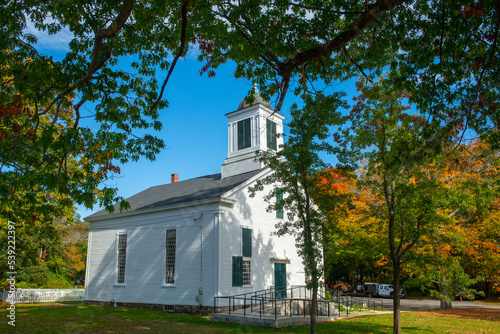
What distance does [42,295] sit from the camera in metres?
26.4

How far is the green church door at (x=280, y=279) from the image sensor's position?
69.5 ft

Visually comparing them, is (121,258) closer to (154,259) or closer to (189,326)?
(154,259)

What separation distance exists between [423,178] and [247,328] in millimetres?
8600

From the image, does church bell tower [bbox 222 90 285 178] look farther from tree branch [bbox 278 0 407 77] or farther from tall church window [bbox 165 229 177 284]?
tree branch [bbox 278 0 407 77]

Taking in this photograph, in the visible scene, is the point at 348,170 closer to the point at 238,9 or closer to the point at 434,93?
the point at 434,93

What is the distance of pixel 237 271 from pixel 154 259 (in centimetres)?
523

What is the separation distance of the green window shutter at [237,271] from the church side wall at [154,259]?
1.09 meters

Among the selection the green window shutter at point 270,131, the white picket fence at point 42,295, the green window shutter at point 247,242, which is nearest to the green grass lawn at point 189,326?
the green window shutter at point 247,242

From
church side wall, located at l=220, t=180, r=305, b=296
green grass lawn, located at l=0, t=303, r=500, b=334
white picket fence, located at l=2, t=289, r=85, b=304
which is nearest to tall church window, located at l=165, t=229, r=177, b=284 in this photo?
green grass lawn, located at l=0, t=303, r=500, b=334

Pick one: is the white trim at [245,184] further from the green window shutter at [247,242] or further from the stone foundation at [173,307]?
the stone foundation at [173,307]

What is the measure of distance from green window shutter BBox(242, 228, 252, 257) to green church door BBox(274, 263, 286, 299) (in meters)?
2.53

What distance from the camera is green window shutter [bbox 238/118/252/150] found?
24.6m

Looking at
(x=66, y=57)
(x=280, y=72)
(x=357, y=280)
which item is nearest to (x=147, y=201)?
(x=66, y=57)


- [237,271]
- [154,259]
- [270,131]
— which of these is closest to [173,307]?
[154,259]
